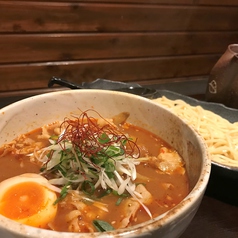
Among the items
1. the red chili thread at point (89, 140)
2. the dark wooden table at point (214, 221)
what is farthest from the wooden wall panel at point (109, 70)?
the dark wooden table at point (214, 221)

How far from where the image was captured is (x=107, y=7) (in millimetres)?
2994

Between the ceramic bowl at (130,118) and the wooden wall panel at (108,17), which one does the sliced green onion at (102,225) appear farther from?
the wooden wall panel at (108,17)

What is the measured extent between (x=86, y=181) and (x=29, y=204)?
21 cm

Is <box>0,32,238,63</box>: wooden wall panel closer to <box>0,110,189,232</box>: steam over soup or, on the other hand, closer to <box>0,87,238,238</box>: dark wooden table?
<box>0,110,189,232</box>: steam over soup

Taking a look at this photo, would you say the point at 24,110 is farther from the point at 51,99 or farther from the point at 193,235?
the point at 193,235

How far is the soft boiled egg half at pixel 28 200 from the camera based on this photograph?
3.04 ft

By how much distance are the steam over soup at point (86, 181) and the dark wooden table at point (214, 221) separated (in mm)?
192

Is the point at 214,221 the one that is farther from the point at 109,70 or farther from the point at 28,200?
the point at 109,70

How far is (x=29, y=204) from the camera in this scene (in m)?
0.98

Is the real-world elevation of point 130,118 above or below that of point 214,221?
above

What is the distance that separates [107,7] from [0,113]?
6.82 ft

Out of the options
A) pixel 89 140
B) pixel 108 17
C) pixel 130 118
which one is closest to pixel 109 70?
pixel 108 17

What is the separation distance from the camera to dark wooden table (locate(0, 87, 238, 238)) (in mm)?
1211

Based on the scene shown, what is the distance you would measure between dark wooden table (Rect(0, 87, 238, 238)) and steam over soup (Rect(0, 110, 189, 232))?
19 cm
